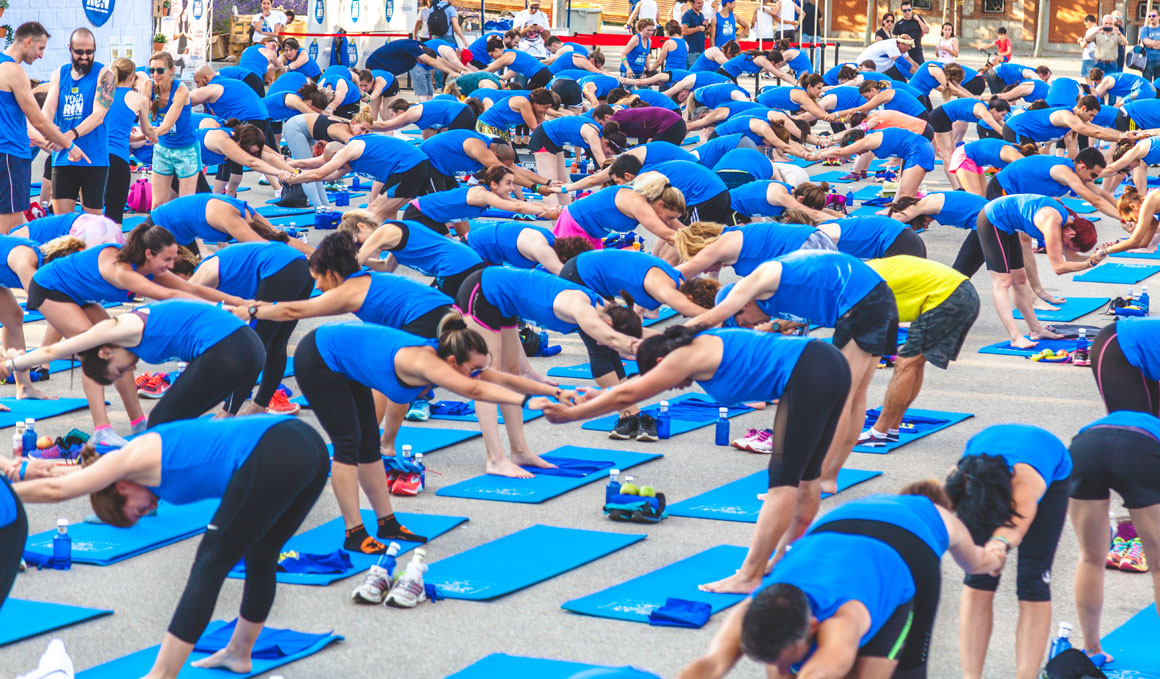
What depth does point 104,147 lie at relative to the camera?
35.6 feet

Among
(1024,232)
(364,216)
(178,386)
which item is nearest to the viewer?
(178,386)

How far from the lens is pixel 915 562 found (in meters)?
3.86

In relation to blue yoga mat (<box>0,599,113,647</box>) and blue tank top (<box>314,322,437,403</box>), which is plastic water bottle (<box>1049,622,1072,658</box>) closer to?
blue tank top (<box>314,322,437,403</box>)

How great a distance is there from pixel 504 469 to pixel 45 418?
2.69 m

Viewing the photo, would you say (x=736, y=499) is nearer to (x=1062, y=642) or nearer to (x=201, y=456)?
(x=1062, y=642)

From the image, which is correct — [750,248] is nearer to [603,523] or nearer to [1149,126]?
[603,523]

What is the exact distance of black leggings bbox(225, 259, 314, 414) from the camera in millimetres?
7691

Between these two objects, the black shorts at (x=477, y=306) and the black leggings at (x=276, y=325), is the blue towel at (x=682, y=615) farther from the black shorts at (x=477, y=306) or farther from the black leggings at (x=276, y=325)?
the black leggings at (x=276, y=325)

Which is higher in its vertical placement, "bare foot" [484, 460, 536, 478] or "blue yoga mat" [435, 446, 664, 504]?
A: "bare foot" [484, 460, 536, 478]

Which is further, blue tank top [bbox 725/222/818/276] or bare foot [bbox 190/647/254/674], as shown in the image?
blue tank top [bbox 725/222/818/276]

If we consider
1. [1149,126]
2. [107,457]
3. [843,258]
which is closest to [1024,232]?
[843,258]

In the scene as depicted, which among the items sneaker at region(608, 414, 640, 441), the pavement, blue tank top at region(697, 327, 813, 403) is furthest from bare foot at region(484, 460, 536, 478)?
blue tank top at region(697, 327, 813, 403)

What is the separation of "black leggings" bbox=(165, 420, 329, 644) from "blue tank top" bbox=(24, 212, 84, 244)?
4498 mm

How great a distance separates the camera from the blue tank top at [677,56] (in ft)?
76.3
